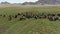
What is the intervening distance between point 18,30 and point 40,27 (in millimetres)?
4141

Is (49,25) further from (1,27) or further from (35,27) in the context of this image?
(1,27)

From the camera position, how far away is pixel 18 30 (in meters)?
36.0

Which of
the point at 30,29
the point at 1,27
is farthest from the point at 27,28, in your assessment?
the point at 1,27

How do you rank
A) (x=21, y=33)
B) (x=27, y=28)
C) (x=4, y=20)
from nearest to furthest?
(x=21, y=33), (x=27, y=28), (x=4, y=20)

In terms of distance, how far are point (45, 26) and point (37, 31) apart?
319 centimetres

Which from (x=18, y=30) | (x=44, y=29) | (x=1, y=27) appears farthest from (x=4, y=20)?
(x=44, y=29)

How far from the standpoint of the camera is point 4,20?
47.1 metres

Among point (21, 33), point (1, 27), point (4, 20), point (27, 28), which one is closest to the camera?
point (21, 33)

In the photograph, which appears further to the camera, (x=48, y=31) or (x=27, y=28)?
(x=27, y=28)

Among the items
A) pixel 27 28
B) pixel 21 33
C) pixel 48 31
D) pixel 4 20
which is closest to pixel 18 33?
pixel 21 33

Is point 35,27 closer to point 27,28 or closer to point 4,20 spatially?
point 27,28

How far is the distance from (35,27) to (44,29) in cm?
A: 240

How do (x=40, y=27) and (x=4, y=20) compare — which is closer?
(x=40, y=27)

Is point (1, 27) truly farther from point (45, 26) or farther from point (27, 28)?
point (45, 26)
